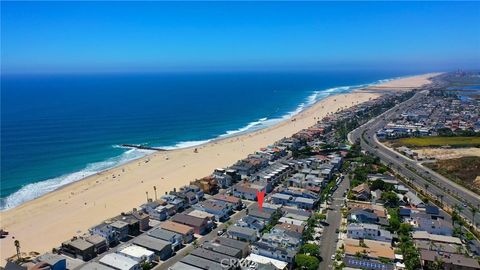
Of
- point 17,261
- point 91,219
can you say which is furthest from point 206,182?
point 17,261

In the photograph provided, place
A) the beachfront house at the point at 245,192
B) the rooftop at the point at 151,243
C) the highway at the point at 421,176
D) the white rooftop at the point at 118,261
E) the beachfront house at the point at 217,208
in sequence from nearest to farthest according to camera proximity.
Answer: the white rooftop at the point at 118,261
the rooftop at the point at 151,243
the beachfront house at the point at 217,208
the highway at the point at 421,176
the beachfront house at the point at 245,192

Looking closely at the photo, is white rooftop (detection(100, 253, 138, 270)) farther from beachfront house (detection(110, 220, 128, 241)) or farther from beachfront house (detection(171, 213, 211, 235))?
beachfront house (detection(171, 213, 211, 235))

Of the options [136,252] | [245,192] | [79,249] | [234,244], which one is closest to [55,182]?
[79,249]

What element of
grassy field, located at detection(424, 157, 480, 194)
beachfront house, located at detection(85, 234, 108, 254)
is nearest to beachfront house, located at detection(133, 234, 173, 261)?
beachfront house, located at detection(85, 234, 108, 254)

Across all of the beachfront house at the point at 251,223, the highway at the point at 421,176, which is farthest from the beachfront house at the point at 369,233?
the highway at the point at 421,176

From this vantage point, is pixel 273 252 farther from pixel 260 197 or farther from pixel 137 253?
pixel 260 197

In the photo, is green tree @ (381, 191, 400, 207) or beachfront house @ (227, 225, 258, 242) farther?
green tree @ (381, 191, 400, 207)

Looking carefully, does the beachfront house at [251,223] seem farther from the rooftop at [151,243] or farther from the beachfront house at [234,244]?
the rooftop at [151,243]

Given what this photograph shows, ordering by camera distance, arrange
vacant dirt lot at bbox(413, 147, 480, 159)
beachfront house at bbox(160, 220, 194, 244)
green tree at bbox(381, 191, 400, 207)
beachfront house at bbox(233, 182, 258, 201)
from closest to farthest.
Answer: beachfront house at bbox(160, 220, 194, 244)
green tree at bbox(381, 191, 400, 207)
beachfront house at bbox(233, 182, 258, 201)
vacant dirt lot at bbox(413, 147, 480, 159)
